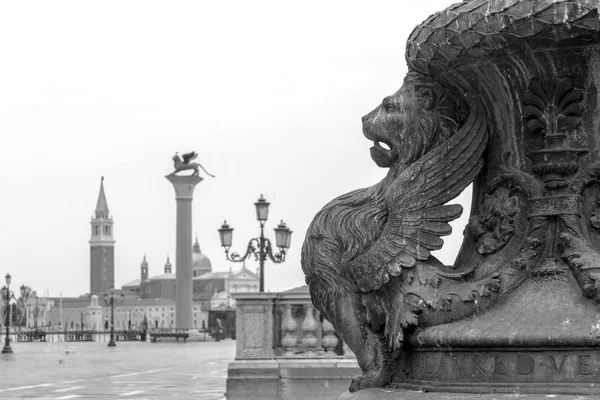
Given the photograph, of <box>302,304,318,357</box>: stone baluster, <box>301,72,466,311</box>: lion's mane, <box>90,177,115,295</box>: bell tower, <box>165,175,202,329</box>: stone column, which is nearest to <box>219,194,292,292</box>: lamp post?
<box>302,304,318,357</box>: stone baluster

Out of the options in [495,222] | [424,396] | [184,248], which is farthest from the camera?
[184,248]

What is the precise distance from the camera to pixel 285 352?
1295 centimetres

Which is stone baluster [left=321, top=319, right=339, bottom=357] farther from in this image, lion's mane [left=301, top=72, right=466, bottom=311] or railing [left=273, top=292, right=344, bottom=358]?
lion's mane [left=301, top=72, right=466, bottom=311]

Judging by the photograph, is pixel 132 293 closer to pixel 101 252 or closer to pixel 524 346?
pixel 101 252

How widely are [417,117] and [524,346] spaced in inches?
31.7

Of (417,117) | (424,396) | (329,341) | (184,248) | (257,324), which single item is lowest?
(424,396)

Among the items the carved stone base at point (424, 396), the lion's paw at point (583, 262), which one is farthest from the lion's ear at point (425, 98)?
the carved stone base at point (424, 396)

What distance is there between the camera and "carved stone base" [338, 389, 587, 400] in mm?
3049

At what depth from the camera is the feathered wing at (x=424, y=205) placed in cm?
335

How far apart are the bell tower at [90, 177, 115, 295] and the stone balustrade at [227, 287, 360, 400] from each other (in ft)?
511

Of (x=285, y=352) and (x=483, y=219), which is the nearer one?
(x=483, y=219)

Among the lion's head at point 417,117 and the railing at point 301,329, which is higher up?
the lion's head at point 417,117

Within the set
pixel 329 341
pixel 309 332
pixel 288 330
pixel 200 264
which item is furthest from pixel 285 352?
pixel 200 264

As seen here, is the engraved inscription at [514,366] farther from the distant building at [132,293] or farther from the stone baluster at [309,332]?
the distant building at [132,293]
